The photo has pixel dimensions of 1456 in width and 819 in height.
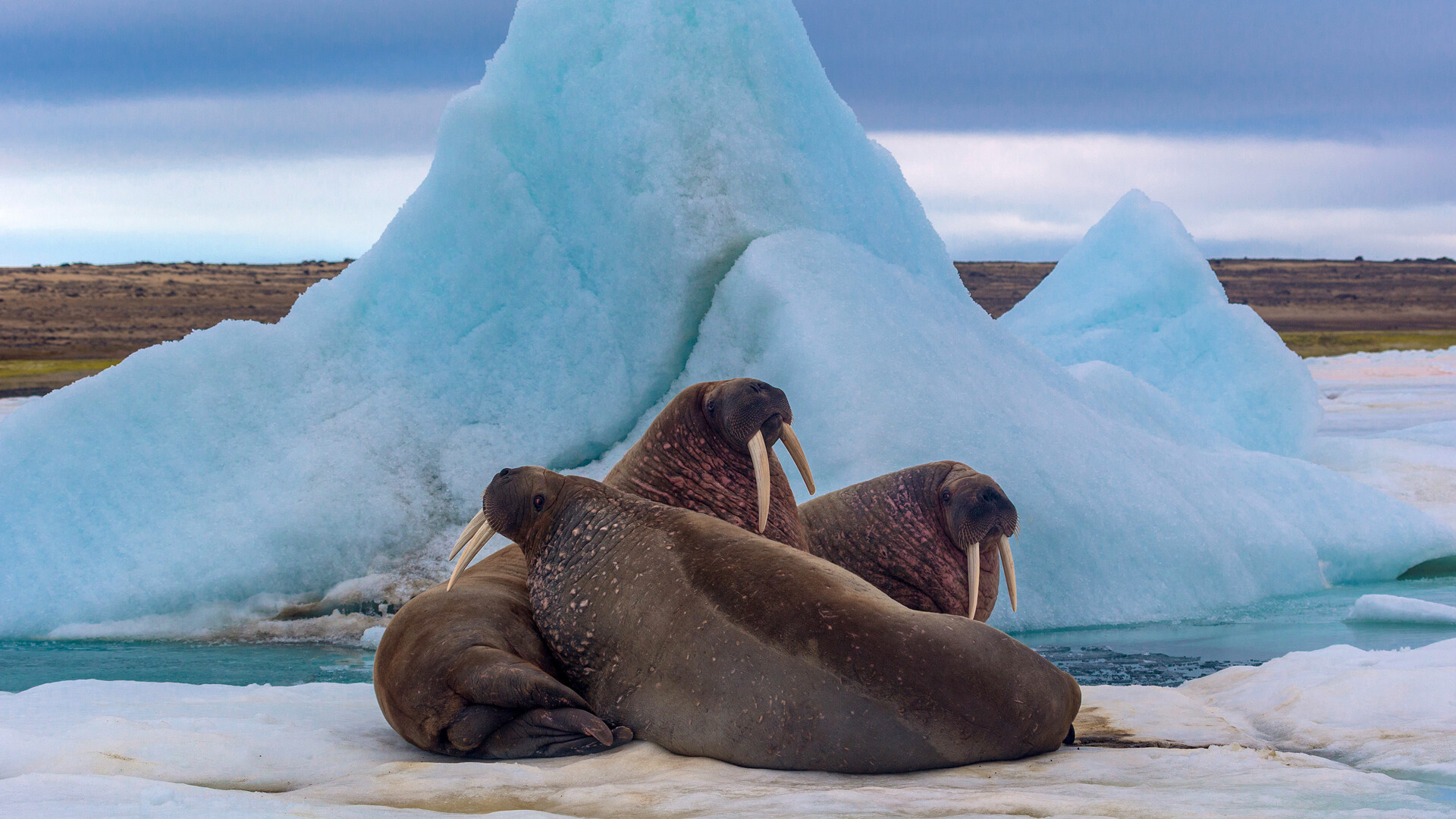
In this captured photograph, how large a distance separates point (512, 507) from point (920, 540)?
1.73 metres

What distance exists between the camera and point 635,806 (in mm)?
2893

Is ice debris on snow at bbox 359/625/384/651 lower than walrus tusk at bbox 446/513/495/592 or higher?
lower

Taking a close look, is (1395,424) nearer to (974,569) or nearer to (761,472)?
(974,569)

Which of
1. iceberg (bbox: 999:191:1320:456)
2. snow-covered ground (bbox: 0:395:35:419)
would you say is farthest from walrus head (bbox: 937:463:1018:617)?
snow-covered ground (bbox: 0:395:35:419)

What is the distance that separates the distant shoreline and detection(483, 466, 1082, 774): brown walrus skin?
2353cm

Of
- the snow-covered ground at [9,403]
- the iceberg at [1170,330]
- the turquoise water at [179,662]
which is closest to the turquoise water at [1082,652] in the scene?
the turquoise water at [179,662]

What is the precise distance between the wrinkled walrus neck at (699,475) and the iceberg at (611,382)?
2141 mm

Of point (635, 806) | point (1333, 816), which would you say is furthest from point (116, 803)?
point (1333, 816)

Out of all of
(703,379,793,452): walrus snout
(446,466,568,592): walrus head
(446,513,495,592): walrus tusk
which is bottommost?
(446,513,495,592): walrus tusk

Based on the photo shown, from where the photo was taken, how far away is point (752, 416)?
14.7 ft

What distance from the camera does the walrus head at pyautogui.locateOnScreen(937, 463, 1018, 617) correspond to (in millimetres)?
4691

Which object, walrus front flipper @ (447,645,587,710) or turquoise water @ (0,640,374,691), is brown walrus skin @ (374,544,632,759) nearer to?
walrus front flipper @ (447,645,587,710)

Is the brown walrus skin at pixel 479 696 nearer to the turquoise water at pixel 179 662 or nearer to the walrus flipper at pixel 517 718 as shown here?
the walrus flipper at pixel 517 718

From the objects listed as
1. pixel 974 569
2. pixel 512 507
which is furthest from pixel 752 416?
pixel 974 569
